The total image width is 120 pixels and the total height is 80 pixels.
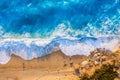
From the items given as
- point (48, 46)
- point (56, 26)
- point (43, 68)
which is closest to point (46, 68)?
point (43, 68)

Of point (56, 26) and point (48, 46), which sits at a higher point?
point (56, 26)

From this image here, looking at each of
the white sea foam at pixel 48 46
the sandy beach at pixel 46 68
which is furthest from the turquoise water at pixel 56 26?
the sandy beach at pixel 46 68

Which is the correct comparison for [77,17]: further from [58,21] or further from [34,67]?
[34,67]

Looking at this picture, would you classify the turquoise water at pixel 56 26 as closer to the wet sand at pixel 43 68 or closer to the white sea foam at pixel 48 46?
the white sea foam at pixel 48 46

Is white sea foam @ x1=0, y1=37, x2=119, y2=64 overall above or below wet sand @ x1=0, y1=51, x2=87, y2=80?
above

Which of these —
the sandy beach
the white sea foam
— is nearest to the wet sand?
the sandy beach

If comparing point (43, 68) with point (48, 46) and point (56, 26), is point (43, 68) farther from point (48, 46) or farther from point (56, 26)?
point (56, 26)

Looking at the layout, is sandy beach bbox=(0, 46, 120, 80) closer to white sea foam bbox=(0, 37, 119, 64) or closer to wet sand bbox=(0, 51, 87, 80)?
wet sand bbox=(0, 51, 87, 80)

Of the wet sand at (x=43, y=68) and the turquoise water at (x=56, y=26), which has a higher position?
the turquoise water at (x=56, y=26)
